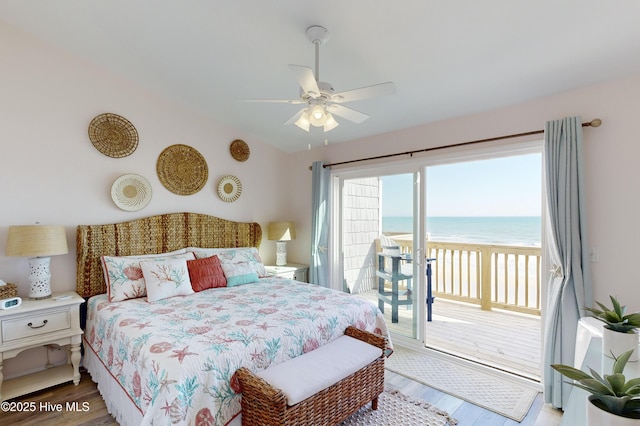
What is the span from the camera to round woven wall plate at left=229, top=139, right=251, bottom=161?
4133 mm

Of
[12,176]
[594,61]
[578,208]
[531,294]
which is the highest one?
[594,61]

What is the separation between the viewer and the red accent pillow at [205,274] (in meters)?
3.07

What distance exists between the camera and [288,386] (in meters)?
1.71

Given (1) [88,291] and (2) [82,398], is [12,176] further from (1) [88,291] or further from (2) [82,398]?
(2) [82,398]

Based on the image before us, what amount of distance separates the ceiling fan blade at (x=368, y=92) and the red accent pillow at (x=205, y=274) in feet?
6.97

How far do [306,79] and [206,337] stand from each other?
164 centimetres

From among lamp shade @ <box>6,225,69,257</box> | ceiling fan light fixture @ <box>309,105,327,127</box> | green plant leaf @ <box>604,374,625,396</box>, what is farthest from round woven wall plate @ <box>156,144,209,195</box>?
green plant leaf @ <box>604,374,625,396</box>

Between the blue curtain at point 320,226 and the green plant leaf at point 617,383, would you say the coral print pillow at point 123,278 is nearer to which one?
the blue curtain at point 320,226

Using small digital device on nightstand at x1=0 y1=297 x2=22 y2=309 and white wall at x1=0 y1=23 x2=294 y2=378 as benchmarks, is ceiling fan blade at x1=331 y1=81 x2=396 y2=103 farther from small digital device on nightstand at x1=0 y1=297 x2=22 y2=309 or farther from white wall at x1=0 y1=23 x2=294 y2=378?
small digital device on nightstand at x1=0 y1=297 x2=22 y2=309

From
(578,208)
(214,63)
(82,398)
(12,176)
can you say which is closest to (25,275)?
(12,176)

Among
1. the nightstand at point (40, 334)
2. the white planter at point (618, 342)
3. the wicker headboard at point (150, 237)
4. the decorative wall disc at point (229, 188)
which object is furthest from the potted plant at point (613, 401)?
the decorative wall disc at point (229, 188)

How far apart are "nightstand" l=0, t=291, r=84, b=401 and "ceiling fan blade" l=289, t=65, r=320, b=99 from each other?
8.31ft

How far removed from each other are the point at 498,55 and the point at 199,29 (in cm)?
219

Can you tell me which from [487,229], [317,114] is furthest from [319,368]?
[487,229]
